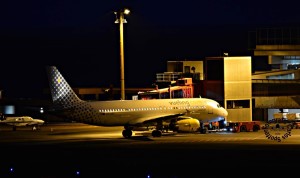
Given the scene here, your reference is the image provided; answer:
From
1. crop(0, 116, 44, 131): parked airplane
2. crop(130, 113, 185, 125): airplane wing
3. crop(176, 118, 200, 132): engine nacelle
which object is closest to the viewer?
crop(130, 113, 185, 125): airplane wing

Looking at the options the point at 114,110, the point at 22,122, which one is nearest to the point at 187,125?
the point at 114,110

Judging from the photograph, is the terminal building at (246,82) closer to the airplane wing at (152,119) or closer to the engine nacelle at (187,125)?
the engine nacelle at (187,125)

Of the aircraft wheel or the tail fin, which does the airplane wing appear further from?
the tail fin

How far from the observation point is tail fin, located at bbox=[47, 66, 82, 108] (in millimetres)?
79062

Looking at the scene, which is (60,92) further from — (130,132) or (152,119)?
(152,119)

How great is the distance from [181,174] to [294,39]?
86817mm

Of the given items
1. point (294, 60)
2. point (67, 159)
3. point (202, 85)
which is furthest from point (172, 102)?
point (294, 60)

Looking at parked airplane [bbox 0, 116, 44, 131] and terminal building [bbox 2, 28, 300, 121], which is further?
parked airplane [bbox 0, 116, 44, 131]

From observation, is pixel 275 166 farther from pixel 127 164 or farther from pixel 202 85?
pixel 202 85

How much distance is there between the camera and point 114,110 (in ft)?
260

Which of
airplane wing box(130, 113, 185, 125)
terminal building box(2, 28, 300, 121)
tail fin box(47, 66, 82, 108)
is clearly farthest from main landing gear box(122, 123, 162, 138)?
terminal building box(2, 28, 300, 121)

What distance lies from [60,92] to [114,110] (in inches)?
235

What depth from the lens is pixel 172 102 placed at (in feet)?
267

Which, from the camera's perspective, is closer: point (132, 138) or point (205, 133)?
point (132, 138)
